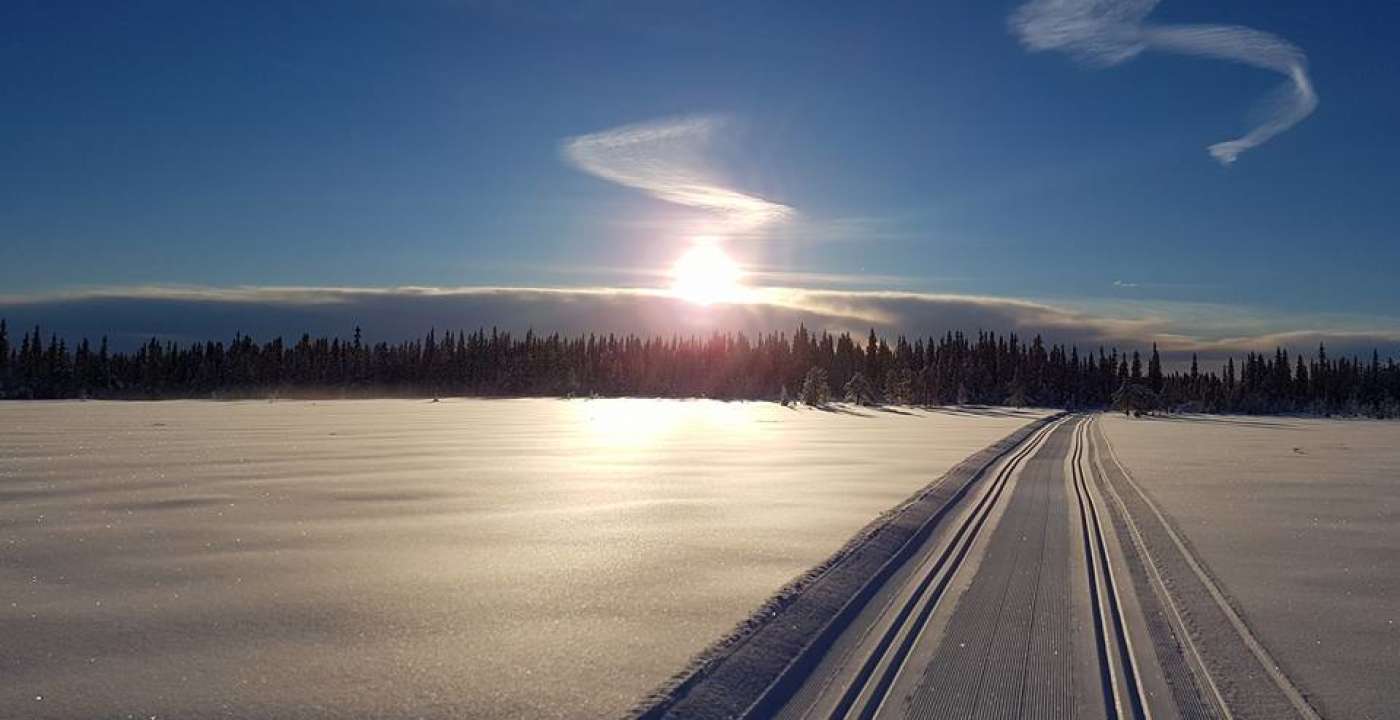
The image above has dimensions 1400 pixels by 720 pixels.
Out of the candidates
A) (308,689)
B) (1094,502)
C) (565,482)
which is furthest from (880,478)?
(308,689)

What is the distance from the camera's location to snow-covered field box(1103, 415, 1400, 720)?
25.6 ft

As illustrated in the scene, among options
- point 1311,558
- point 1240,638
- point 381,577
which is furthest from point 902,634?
point 1311,558

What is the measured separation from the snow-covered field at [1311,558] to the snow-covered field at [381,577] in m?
5.32

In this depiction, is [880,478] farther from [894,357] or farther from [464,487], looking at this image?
[894,357]

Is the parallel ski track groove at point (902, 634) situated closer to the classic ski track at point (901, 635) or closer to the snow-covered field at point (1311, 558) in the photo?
the classic ski track at point (901, 635)

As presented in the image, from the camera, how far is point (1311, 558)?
13203 mm

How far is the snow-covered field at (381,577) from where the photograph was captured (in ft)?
22.9

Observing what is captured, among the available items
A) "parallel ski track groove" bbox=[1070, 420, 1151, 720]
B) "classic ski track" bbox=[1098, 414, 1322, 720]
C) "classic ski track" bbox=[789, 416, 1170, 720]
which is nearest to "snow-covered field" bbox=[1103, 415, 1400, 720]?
"classic ski track" bbox=[1098, 414, 1322, 720]

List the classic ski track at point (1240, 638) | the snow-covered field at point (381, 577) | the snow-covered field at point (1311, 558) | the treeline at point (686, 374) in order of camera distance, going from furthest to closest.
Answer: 1. the treeline at point (686, 374)
2. the snow-covered field at point (1311, 558)
3. the snow-covered field at point (381, 577)
4. the classic ski track at point (1240, 638)

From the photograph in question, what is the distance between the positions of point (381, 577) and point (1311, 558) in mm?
13467

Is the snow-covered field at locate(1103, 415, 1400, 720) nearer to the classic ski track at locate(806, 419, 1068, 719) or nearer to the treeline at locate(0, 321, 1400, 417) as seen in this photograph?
the classic ski track at locate(806, 419, 1068, 719)

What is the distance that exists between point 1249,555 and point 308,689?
13.1m

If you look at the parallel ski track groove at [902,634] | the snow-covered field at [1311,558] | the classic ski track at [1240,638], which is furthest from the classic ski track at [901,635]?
the snow-covered field at [1311,558]

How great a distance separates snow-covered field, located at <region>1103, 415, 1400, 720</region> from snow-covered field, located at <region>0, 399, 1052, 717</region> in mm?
5321
